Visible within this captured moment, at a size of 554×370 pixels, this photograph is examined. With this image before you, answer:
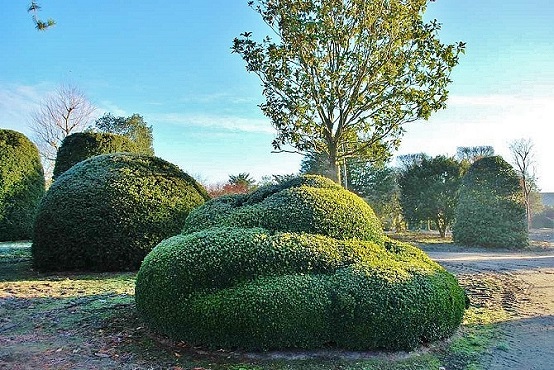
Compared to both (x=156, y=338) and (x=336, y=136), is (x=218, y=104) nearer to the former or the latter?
(x=336, y=136)

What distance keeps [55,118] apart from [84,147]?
12.9m

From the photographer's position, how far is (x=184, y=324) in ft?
11.5

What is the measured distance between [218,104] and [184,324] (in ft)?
28.8

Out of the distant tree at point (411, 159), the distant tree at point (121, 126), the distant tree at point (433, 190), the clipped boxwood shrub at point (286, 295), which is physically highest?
the distant tree at point (121, 126)

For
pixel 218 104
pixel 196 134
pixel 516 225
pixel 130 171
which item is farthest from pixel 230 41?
pixel 516 225

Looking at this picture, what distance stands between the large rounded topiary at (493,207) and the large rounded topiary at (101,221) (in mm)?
10585

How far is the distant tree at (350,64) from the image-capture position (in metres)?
10.6

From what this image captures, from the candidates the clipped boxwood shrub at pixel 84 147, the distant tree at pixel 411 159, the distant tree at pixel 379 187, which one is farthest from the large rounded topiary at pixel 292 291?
the distant tree at pixel 379 187

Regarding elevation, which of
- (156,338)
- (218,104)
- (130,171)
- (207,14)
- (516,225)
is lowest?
(156,338)

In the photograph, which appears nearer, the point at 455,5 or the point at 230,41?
the point at 455,5

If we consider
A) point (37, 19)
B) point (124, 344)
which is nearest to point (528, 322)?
point (124, 344)

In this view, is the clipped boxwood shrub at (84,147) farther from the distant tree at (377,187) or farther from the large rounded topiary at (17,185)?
the distant tree at (377,187)

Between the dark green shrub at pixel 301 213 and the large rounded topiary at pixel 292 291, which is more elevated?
the dark green shrub at pixel 301 213

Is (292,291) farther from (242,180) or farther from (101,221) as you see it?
(242,180)
